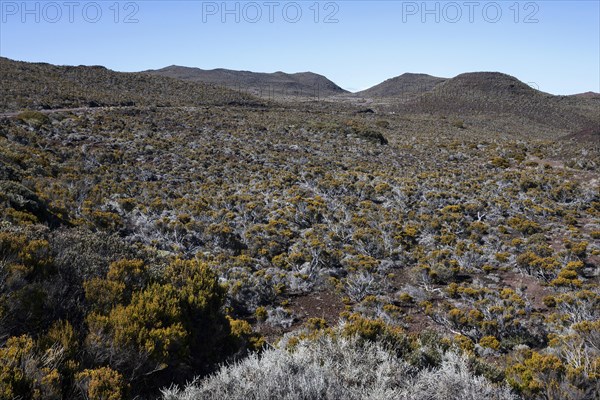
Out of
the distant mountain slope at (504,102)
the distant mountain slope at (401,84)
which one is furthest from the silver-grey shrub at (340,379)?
the distant mountain slope at (401,84)

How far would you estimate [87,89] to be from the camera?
129 ft

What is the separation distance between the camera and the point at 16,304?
13.5 feet

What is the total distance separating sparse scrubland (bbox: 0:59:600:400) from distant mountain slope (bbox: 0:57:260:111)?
27.6ft

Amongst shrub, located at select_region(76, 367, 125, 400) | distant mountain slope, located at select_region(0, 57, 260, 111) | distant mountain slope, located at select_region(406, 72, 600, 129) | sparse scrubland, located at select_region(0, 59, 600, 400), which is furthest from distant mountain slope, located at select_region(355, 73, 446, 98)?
shrub, located at select_region(76, 367, 125, 400)

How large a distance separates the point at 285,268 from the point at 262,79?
120503mm

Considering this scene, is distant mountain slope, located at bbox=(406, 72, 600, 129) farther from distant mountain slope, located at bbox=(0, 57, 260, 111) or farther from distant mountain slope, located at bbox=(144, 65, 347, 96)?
distant mountain slope, located at bbox=(144, 65, 347, 96)

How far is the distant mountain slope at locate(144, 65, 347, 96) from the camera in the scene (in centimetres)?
10869

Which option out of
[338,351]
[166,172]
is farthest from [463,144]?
[338,351]

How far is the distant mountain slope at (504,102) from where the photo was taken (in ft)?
206

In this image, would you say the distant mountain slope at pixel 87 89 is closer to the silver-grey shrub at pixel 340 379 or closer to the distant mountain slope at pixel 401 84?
the silver-grey shrub at pixel 340 379

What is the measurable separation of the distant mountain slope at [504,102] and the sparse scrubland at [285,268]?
42.4 m

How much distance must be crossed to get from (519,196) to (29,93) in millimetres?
34473

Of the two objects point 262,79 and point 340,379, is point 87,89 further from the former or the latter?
point 262,79

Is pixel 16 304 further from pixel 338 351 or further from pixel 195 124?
pixel 195 124
